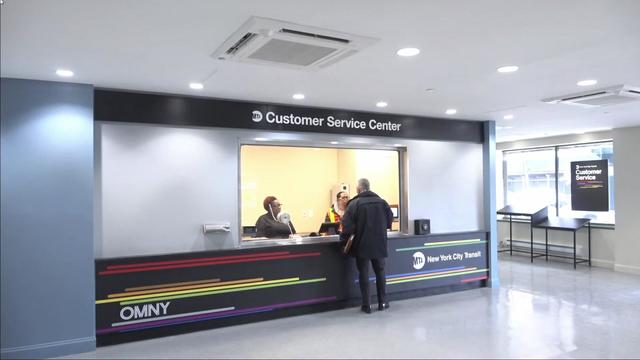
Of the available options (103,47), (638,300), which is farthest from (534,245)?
(103,47)

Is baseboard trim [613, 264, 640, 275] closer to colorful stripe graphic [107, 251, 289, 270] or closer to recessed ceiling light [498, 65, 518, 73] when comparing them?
recessed ceiling light [498, 65, 518, 73]

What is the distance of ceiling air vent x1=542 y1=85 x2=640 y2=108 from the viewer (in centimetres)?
455

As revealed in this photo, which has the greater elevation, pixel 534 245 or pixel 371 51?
pixel 371 51

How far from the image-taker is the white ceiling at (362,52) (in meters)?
2.50

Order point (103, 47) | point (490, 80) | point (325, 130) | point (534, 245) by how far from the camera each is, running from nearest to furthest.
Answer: point (103, 47) < point (490, 80) < point (325, 130) < point (534, 245)

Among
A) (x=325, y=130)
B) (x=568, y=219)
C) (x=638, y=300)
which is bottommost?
(x=638, y=300)

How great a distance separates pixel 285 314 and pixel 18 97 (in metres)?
3.44

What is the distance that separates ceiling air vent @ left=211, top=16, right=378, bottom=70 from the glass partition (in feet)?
13.7

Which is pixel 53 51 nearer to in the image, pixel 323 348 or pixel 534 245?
pixel 323 348

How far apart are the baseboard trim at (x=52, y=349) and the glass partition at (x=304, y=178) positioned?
362cm

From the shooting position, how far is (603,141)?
27.3ft

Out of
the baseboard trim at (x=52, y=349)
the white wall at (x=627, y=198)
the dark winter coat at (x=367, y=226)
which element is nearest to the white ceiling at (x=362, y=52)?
the dark winter coat at (x=367, y=226)

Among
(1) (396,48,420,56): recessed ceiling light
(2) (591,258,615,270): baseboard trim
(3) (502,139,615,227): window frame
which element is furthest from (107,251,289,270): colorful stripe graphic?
(3) (502,139,615,227): window frame

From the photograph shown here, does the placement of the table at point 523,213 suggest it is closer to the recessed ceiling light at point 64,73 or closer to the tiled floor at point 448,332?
the tiled floor at point 448,332
